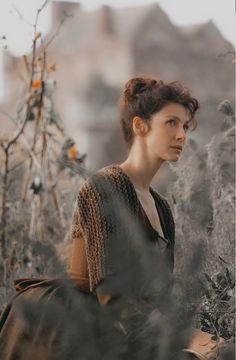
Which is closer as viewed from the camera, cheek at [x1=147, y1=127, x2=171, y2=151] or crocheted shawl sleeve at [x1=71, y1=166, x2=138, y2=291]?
crocheted shawl sleeve at [x1=71, y1=166, x2=138, y2=291]

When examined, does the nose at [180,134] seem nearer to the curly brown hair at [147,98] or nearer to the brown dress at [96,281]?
the curly brown hair at [147,98]

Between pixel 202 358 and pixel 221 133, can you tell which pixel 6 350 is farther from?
pixel 221 133

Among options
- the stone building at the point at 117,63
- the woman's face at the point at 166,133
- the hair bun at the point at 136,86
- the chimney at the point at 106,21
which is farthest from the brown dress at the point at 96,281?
the chimney at the point at 106,21

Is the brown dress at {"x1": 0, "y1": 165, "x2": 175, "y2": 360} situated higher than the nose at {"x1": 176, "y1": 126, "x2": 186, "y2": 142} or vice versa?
the nose at {"x1": 176, "y1": 126, "x2": 186, "y2": 142}

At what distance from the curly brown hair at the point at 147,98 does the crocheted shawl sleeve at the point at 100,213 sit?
0.17 meters

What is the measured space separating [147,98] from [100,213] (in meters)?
0.39

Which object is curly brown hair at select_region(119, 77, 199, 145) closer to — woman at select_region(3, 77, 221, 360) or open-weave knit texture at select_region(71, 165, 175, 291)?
woman at select_region(3, 77, 221, 360)

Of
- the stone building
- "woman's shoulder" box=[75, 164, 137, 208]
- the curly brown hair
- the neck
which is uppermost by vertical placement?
the stone building

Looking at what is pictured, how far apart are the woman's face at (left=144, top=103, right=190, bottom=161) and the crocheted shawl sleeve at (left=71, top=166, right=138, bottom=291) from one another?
0.13 m

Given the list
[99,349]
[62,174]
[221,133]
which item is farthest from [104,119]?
[99,349]

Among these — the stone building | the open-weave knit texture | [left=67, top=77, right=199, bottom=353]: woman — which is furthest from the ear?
the stone building

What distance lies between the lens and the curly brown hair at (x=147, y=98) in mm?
2400

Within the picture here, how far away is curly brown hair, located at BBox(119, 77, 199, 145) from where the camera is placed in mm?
2400

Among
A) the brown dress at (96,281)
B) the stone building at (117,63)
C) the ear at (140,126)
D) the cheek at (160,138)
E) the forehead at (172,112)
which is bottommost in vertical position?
the brown dress at (96,281)
